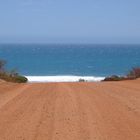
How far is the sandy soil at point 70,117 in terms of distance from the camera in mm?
12203

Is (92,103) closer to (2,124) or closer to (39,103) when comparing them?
(39,103)

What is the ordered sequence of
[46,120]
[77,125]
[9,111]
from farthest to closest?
[9,111]
[46,120]
[77,125]

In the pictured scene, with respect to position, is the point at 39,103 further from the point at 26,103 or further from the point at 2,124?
the point at 2,124

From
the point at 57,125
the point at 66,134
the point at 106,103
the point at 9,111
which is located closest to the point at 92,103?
the point at 106,103

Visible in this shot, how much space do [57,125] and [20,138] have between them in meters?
1.81

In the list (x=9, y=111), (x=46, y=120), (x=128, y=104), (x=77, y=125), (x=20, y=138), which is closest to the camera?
(x=20, y=138)

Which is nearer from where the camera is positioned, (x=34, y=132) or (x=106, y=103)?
(x=34, y=132)

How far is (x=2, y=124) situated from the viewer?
45.2 feet

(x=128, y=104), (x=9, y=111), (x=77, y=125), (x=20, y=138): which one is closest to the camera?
(x=20, y=138)

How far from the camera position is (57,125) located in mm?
13508

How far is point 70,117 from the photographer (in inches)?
584

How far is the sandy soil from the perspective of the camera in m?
12.2

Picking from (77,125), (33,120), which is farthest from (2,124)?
(77,125)

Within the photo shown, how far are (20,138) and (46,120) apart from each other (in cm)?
252
